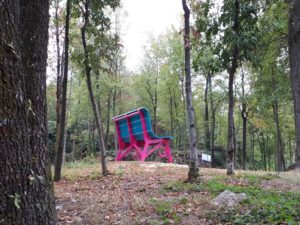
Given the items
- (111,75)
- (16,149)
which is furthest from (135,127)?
(16,149)

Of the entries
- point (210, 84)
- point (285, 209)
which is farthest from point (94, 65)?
point (210, 84)

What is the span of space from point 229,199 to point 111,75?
9.35m

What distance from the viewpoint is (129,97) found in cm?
2511

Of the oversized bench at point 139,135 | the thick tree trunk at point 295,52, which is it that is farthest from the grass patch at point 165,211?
the oversized bench at point 139,135

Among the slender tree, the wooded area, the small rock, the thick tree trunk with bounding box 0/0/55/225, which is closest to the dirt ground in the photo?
the small rock

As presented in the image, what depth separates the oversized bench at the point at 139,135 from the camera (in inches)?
590

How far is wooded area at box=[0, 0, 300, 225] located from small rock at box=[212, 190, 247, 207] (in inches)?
75.4

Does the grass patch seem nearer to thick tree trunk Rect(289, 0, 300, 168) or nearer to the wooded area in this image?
the wooded area

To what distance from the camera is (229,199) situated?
5.45 m

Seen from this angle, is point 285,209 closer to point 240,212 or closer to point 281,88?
point 240,212

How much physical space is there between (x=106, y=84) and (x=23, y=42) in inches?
642

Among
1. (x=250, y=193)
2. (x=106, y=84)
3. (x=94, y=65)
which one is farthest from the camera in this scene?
(x=106, y=84)

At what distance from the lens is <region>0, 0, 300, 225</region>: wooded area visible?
90.0 inches

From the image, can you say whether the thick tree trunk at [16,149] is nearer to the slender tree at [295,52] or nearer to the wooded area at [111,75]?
the wooded area at [111,75]
